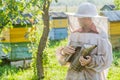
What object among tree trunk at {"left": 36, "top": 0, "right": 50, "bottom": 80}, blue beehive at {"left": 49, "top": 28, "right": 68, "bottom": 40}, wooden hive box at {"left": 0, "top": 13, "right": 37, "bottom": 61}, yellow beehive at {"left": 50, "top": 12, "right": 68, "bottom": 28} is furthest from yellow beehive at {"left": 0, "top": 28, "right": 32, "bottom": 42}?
blue beehive at {"left": 49, "top": 28, "right": 68, "bottom": 40}

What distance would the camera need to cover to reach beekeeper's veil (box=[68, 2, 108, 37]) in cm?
348

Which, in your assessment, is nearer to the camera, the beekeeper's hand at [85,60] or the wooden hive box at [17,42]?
the beekeeper's hand at [85,60]

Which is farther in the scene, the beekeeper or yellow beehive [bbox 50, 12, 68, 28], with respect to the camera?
yellow beehive [bbox 50, 12, 68, 28]

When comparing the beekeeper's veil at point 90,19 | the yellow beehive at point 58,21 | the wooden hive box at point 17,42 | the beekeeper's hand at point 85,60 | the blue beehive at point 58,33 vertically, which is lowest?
the blue beehive at point 58,33

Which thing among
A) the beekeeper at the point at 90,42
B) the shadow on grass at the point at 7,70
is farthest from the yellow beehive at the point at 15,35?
the beekeeper at the point at 90,42

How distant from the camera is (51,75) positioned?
915 centimetres

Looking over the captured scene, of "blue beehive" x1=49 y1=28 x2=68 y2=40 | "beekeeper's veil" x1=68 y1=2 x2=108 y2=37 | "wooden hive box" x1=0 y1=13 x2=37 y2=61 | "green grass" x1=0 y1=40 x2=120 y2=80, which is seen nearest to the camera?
"beekeeper's veil" x1=68 y1=2 x2=108 y2=37

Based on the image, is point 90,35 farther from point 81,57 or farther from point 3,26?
point 3,26

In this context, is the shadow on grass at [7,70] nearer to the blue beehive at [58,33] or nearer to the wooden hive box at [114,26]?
the wooden hive box at [114,26]

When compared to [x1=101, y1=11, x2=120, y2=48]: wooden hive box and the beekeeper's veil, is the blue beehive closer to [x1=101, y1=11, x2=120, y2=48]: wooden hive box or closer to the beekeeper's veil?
[x1=101, y1=11, x2=120, y2=48]: wooden hive box

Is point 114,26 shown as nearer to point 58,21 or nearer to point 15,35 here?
point 58,21

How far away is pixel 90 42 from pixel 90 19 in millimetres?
226

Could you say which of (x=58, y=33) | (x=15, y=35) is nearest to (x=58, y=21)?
(x=58, y=33)

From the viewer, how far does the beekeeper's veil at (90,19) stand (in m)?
3.48
